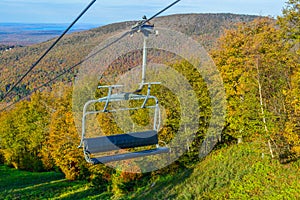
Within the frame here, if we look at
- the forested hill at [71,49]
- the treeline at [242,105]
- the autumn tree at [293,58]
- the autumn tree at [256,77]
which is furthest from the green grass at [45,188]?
the forested hill at [71,49]

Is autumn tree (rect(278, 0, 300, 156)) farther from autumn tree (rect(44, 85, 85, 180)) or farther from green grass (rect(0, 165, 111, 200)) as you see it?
autumn tree (rect(44, 85, 85, 180))

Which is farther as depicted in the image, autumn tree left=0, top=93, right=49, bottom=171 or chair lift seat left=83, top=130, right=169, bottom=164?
autumn tree left=0, top=93, right=49, bottom=171

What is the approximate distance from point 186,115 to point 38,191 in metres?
14.1

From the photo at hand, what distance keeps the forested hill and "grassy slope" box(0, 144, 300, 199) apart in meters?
73.0

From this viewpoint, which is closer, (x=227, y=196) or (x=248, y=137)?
(x=227, y=196)

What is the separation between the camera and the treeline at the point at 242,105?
19547 millimetres

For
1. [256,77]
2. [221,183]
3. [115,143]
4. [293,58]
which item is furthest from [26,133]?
[115,143]

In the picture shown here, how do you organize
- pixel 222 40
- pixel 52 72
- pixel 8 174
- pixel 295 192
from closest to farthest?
pixel 295 192
pixel 222 40
pixel 8 174
pixel 52 72

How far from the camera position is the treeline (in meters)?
19.5

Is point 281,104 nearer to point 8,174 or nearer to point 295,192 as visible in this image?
point 295,192

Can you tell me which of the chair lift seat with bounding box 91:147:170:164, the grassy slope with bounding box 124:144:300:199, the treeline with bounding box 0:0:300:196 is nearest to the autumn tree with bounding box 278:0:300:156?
the treeline with bounding box 0:0:300:196

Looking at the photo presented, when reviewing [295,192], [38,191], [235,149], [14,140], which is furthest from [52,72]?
[295,192]

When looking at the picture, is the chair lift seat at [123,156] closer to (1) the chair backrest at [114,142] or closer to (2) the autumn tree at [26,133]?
(1) the chair backrest at [114,142]

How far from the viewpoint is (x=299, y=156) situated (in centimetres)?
2084
